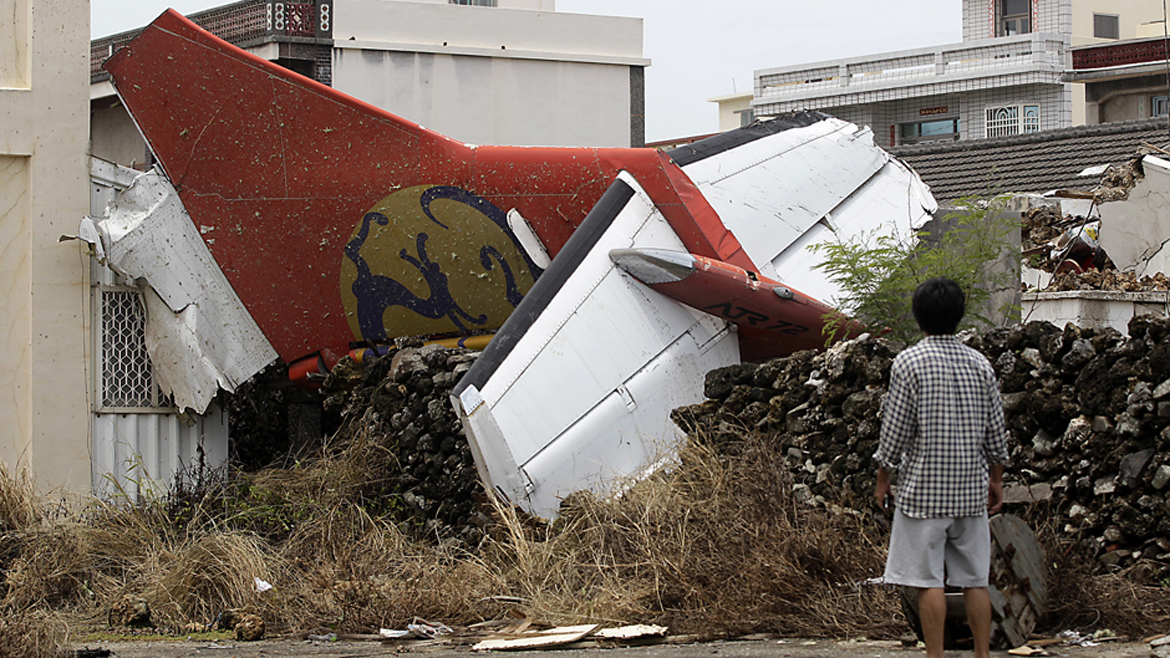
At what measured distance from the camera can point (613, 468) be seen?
25.5 feet

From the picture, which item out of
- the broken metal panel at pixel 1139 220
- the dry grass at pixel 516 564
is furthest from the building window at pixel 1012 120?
the dry grass at pixel 516 564

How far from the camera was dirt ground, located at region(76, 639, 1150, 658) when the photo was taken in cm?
488

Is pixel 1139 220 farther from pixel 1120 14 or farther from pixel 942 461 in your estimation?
pixel 1120 14

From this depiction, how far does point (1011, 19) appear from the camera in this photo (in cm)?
3641

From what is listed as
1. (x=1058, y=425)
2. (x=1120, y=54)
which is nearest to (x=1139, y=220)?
(x=1058, y=425)

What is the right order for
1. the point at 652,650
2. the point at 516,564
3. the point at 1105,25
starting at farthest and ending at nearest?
the point at 1105,25 < the point at 516,564 < the point at 652,650

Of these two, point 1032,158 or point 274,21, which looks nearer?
point 1032,158

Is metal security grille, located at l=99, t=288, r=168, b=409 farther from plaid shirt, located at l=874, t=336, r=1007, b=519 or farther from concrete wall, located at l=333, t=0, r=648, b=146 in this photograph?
concrete wall, located at l=333, t=0, r=648, b=146

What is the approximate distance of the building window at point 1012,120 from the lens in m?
29.7

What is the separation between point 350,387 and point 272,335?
826mm

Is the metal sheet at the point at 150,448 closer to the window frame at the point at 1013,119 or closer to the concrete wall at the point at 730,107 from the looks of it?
the window frame at the point at 1013,119

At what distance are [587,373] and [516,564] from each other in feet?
4.53

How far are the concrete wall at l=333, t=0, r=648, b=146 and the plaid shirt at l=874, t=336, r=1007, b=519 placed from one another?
65.9 feet

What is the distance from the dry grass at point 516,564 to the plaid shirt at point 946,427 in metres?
1.09
